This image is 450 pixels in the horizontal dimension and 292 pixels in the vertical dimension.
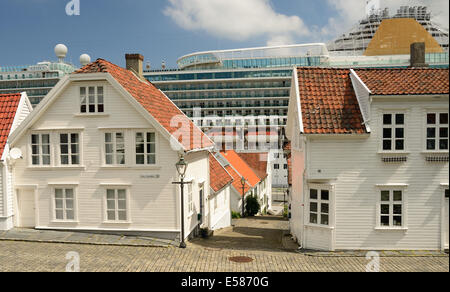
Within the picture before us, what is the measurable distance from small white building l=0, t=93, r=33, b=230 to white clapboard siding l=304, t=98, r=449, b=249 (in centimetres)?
1222

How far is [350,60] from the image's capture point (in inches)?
3292

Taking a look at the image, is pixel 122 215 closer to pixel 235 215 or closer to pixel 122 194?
pixel 122 194

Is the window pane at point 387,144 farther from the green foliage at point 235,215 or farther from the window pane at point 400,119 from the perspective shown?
the green foliage at point 235,215

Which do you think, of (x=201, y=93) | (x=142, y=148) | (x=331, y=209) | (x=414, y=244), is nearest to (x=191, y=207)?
(x=142, y=148)

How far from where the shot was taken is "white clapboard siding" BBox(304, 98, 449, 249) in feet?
43.0

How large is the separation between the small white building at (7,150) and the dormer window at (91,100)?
322 centimetres

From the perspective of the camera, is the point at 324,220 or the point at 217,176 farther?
the point at 217,176

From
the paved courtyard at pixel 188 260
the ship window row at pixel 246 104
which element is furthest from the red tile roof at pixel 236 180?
the ship window row at pixel 246 104

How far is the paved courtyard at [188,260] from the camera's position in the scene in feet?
35.7

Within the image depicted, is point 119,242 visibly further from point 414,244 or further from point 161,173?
point 414,244

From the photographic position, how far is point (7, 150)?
15391 millimetres

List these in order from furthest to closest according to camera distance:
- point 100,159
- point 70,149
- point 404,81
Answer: point 70,149, point 100,159, point 404,81

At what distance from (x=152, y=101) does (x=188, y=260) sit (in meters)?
7.55

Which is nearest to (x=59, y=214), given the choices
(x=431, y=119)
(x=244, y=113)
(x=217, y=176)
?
(x=217, y=176)
